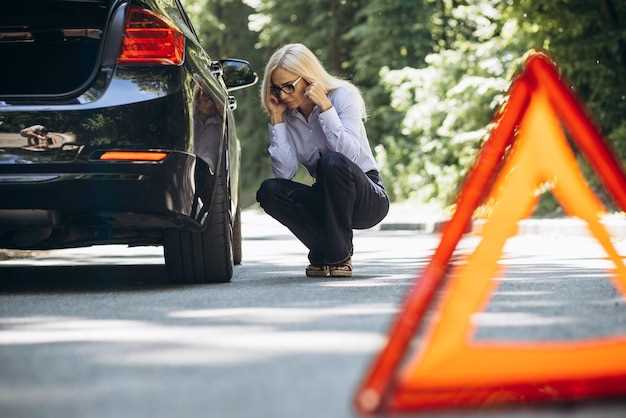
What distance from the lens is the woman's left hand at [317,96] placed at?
759cm

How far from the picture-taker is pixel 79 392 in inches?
145

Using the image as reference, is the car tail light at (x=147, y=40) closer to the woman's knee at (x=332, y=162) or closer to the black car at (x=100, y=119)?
the black car at (x=100, y=119)

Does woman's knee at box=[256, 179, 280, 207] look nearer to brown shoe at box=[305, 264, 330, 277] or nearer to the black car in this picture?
brown shoe at box=[305, 264, 330, 277]

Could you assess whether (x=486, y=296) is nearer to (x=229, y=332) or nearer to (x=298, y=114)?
(x=229, y=332)

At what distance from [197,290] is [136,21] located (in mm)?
1298

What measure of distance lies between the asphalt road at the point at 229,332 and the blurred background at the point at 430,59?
815 centimetres

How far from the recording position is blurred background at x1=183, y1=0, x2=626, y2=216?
16422mm

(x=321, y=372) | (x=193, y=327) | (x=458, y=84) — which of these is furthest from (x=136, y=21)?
(x=458, y=84)

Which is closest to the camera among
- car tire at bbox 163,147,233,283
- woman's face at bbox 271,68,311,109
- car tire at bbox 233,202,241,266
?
car tire at bbox 163,147,233,283

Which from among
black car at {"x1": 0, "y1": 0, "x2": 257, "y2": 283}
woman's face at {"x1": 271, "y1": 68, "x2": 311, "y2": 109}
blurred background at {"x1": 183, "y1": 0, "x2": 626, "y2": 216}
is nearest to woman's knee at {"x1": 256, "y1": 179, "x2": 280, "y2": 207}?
woman's face at {"x1": 271, "y1": 68, "x2": 311, "y2": 109}

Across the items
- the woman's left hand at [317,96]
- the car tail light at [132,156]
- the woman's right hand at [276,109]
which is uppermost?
the car tail light at [132,156]

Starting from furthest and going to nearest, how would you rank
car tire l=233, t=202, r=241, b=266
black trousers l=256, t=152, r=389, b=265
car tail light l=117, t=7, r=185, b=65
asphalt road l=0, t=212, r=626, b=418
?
1. car tire l=233, t=202, r=241, b=266
2. black trousers l=256, t=152, r=389, b=265
3. car tail light l=117, t=7, r=185, b=65
4. asphalt road l=0, t=212, r=626, b=418

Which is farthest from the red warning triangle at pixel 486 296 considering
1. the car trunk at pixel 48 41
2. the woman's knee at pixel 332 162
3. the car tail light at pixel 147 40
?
the woman's knee at pixel 332 162

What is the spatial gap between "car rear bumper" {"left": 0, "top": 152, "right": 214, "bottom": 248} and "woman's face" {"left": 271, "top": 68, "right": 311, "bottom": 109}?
135 centimetres
